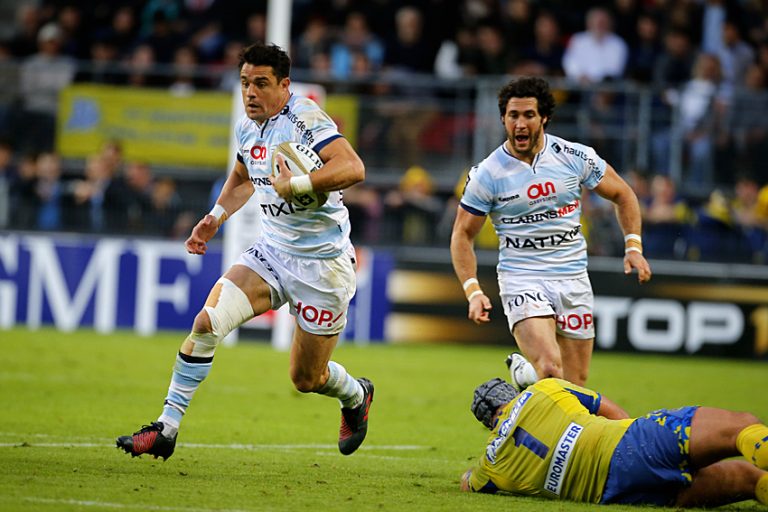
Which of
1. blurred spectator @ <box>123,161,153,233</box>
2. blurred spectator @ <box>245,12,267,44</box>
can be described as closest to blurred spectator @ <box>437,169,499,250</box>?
blurred spectator @ <box>123,161,153,233</box>

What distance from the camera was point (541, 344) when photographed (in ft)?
29.8

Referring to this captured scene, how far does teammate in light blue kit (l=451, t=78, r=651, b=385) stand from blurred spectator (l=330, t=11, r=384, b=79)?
1211 centimetres

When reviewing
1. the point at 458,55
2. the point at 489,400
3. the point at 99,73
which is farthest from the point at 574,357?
the point at 99,73

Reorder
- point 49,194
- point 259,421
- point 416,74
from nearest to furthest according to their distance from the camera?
1. point 259,421
2. point 49,194
3. point 416,74

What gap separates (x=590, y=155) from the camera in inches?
378

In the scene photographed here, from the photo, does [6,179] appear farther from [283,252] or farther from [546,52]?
[283,252]

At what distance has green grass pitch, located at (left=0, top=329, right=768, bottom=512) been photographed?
7.44 metres

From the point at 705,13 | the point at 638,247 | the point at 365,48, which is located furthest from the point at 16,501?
the point at 705,13

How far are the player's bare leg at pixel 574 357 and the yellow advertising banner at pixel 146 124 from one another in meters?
11.8

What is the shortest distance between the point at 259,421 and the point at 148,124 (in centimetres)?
1027

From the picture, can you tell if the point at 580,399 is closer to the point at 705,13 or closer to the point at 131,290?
the point at 131,290

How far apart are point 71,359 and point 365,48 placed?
27.0 feet

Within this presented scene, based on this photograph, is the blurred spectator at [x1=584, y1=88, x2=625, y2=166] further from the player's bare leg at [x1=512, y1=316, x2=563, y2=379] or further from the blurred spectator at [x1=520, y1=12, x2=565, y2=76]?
the player's bare leg at [x1=512, y1=316, x2=563, y2=379]

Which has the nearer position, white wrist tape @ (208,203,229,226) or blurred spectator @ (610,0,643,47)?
white wrist tape @ (208,203,229,226)
